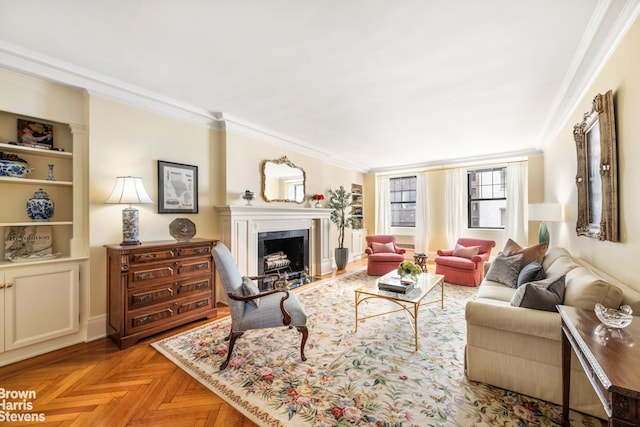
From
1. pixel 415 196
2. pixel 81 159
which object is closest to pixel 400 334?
pixel 81 159

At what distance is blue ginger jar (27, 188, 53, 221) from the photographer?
100.0 inches

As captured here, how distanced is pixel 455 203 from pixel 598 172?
424 centimetres

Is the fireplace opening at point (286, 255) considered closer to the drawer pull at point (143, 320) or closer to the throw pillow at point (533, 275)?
the drawer pull at point (143, 320)

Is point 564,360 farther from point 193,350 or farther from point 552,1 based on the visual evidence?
point 193,350

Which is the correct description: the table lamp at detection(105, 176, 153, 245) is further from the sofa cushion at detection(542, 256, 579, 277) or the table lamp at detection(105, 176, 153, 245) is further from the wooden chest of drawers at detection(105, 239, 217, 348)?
the sofa cushion at detection(542, 256, 579, 277)

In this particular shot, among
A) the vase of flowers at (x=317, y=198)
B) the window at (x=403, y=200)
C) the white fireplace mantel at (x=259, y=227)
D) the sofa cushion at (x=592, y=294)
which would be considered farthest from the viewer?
the window at (x=403, y=200)

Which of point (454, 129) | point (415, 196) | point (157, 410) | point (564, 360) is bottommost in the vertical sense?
point (157, 410)

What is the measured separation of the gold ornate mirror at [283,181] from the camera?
4500mm

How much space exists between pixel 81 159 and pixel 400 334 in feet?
12.4

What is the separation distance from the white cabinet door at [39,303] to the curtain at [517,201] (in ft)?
24.2

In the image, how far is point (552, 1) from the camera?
1725 millimetres

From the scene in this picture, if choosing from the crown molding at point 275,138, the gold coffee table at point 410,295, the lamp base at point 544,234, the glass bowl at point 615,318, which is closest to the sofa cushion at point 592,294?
the glass bowl at point 615,318

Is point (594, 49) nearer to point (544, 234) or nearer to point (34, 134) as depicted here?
point (544, 234)

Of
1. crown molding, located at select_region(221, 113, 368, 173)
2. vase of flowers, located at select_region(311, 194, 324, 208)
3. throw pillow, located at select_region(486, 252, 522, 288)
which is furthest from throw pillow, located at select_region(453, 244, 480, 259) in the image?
crown molding, located at select_region(221, 113, 368, 173)
